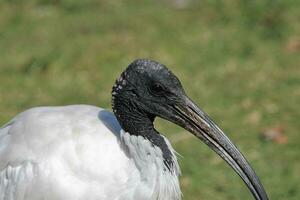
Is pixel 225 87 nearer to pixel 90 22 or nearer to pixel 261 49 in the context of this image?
pixel 261 49

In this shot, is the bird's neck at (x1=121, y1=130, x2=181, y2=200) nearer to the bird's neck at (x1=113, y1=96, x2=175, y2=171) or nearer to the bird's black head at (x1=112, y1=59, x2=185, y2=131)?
the bird's neck at (x1=113, y1=96, x2=175, y2=171)

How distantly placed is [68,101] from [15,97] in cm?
61

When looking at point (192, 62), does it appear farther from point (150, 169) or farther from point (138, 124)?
point (150, 169)

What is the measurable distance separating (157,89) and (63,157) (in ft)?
2.28

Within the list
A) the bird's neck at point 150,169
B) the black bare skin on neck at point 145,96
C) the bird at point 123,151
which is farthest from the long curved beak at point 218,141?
the bird's neck at point 150,169

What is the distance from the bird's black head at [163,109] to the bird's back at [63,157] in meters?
0.19

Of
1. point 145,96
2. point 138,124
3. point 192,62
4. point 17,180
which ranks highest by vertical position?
point 192,62

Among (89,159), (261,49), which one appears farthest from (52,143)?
(261,49)

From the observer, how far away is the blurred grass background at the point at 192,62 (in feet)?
25.6

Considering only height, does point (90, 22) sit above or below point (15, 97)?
above

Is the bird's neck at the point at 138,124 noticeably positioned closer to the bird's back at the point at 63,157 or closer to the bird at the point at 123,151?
the bird at the point at 123,151

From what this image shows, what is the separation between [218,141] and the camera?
16.1 ft

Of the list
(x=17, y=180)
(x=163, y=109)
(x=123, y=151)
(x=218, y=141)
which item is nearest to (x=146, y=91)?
(x=163, y=109)

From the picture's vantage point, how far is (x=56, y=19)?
1117 centimetres
